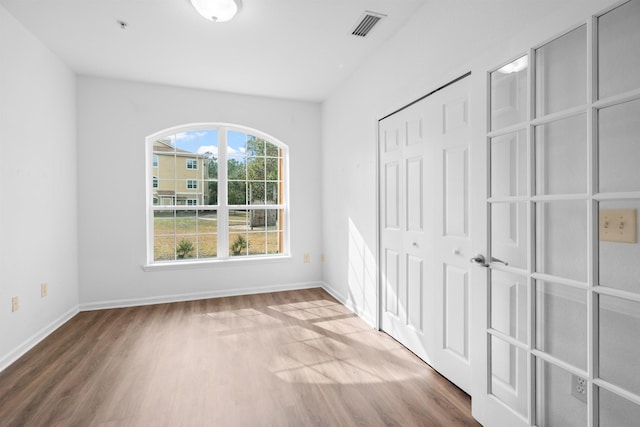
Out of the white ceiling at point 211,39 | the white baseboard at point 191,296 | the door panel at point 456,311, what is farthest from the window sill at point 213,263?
the door panel at point 456,311

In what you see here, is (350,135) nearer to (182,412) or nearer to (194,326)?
(194,326)

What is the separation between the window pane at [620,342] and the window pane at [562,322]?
0.25ft

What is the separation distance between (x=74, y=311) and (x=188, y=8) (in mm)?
3469

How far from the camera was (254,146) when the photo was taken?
455cm

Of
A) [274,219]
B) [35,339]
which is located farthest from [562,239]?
[35,339]

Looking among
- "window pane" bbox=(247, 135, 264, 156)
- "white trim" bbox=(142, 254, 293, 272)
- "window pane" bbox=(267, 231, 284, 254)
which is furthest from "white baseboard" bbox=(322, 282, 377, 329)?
"window pane" bbox=(247, 135, 264, 156)

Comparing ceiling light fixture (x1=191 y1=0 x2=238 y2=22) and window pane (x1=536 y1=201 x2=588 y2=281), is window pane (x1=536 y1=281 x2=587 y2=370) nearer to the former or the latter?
window pane (x1=536 y1=201 x2=588 y2=281)

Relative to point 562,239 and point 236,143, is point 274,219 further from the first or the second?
point 562,239

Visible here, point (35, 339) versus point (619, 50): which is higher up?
point (619, 50)

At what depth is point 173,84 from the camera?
3943 millimetres

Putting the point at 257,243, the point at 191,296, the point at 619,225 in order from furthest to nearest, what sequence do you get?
the point at 257,243 < the point at 191,296 < the point at 619,225

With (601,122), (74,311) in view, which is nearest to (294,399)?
(601,122)

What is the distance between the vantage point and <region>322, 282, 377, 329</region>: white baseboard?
127 inches

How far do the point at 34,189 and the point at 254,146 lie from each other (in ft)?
8.22
